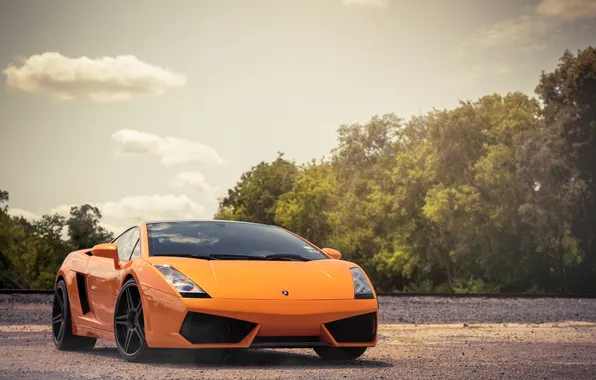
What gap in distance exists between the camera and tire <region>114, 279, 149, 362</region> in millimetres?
8227

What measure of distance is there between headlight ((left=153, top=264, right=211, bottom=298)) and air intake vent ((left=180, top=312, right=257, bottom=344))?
16cm

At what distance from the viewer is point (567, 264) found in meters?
54.1

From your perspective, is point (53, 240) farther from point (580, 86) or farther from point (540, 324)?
point (540, 324)

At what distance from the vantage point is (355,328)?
8.41 metres

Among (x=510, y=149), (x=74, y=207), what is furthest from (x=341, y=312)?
(x=74, y=207)

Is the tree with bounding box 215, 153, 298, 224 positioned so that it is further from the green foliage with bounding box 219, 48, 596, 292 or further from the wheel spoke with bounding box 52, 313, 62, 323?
the wheel spoke with bounding box 52, 313, 62, 323

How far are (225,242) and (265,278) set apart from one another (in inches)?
34.1

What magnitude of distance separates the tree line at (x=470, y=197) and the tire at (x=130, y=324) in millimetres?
45866

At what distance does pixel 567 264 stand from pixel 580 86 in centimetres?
1006

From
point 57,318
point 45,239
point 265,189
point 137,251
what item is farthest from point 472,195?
point 45,239

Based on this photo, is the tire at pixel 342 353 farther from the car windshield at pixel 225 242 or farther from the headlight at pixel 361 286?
the car windshield at pixel 225 242

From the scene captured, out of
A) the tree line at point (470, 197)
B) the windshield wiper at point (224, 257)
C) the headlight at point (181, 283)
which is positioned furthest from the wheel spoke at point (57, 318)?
the tree line at point (470, 197)

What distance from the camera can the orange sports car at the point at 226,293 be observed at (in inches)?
312

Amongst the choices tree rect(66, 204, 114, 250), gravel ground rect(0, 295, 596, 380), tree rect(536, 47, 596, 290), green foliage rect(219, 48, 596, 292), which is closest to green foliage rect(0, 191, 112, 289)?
tree rect(66, 204, 114, 250)
